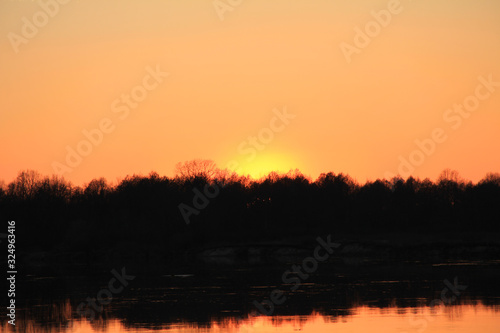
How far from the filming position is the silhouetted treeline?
9819 centimetres

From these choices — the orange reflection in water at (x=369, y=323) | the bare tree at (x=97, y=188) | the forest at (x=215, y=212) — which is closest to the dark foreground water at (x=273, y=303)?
the orange reflection in water at (x=369, y=323)

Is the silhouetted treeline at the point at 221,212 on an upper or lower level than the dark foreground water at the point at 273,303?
upper

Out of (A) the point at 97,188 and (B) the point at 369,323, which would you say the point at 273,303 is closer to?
(B) the point at 369,323

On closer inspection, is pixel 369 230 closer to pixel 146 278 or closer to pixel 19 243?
pixel 19 243

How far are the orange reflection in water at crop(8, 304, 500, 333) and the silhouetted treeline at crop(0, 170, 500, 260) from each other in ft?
207

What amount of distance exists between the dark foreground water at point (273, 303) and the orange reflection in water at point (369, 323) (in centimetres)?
4

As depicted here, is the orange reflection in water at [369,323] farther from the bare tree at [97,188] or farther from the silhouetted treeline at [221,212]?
the bare tree at [97,188]

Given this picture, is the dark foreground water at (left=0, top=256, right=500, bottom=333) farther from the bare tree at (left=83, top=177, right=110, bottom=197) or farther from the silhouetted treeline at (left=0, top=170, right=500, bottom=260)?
the bare tree at (left=83, top=177, right=110, bottom=197)

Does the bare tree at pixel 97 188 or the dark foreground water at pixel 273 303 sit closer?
the dark foreground water at pixel 273 303

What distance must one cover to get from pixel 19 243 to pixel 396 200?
59688mm

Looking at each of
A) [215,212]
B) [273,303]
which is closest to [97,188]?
[215,212]

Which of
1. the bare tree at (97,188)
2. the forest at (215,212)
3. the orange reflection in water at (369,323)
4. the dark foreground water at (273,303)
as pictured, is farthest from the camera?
the bare tree at (97,188)

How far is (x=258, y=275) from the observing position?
2032 inches

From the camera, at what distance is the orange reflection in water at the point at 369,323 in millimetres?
25859
